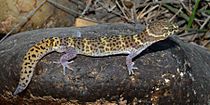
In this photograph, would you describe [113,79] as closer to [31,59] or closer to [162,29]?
[162,29]

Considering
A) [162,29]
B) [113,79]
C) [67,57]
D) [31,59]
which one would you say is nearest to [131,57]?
[113,79]

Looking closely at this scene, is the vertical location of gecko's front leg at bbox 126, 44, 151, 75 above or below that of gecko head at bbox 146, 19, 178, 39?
below

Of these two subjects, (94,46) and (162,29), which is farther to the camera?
(94,46)

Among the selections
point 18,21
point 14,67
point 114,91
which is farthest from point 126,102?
point 18,21

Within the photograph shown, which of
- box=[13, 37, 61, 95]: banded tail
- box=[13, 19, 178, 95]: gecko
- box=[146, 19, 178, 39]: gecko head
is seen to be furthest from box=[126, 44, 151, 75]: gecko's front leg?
box=[13, 37, 61, 95]: banded tail

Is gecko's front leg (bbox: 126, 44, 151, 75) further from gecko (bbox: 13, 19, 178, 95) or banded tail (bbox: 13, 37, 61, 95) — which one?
banded tail (bbox: 13, 37, 61, 95)

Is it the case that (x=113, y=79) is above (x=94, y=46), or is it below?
below

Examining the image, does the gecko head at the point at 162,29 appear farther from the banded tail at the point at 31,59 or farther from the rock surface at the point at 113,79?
the banded tail at the point at 31,59
